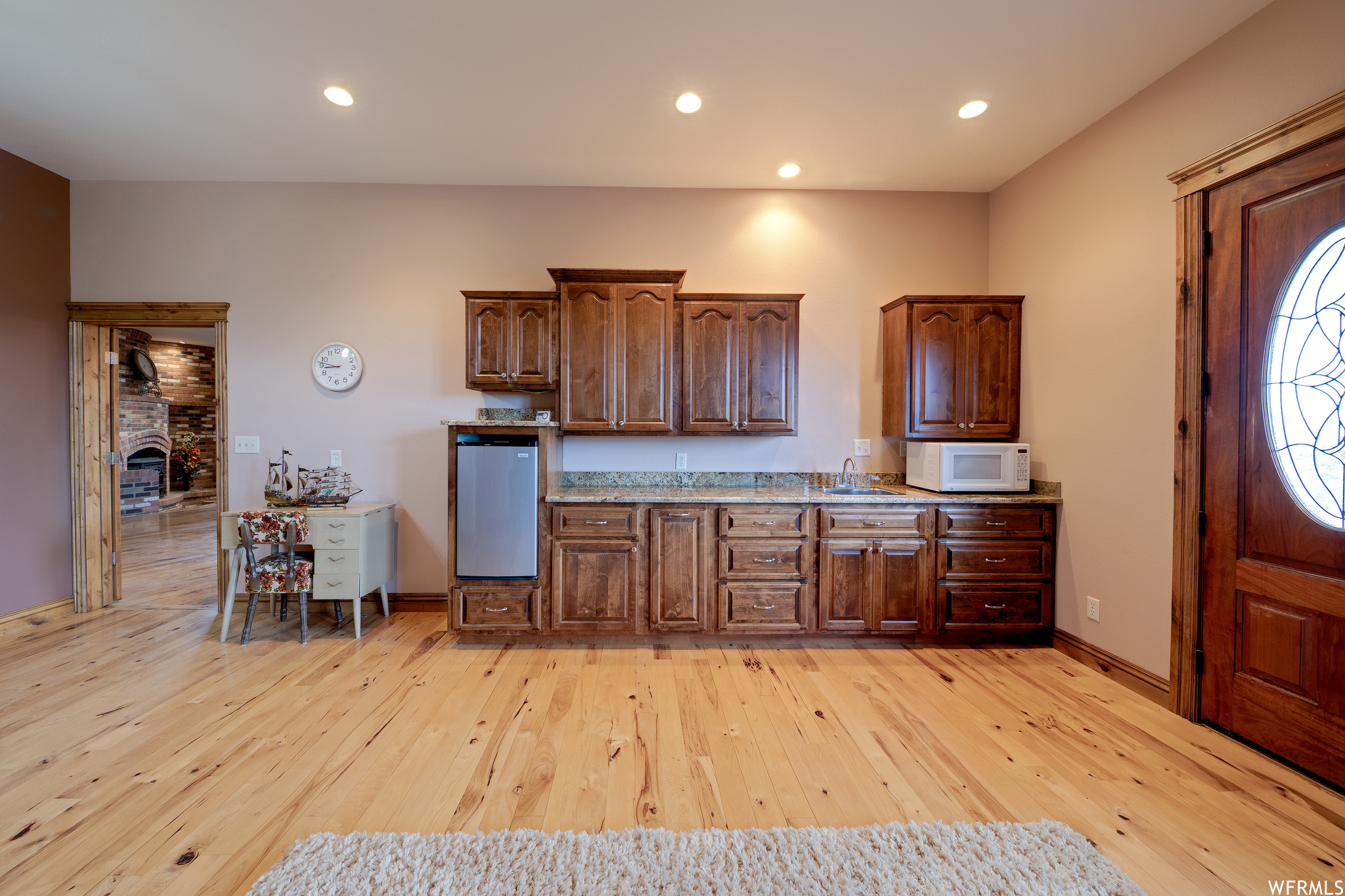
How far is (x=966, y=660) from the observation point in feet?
9.86

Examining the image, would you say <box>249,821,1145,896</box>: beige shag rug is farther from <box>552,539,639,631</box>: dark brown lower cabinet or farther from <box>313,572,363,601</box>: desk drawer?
<box>313,572,363,601</box>: desk drawer

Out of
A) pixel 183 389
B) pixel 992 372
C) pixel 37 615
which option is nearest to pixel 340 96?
pixel 37 615

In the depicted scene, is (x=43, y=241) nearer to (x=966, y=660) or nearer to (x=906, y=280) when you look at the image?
(x=906, y=280)

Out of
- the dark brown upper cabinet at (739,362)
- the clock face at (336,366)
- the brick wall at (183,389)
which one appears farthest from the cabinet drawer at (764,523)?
the brick wall at (183,389)

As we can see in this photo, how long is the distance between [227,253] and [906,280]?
192 inches

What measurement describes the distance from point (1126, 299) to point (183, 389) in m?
11.5

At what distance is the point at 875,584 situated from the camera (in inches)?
125

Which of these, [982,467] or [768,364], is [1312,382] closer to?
[982,467]

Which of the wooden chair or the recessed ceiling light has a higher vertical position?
the recessed ceiling light

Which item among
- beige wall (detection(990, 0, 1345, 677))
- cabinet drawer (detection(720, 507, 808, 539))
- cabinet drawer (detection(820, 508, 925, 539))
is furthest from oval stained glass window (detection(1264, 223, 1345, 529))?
cabinet drawer (detection(720, 507, 808, 539))

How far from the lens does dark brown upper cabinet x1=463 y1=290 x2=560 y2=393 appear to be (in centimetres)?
341

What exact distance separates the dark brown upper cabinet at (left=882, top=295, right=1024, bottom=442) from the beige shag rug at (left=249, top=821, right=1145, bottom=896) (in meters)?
2.33

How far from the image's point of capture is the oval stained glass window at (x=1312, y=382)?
6.14 ft

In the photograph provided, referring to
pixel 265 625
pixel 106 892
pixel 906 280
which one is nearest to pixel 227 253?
pixel 265 625
